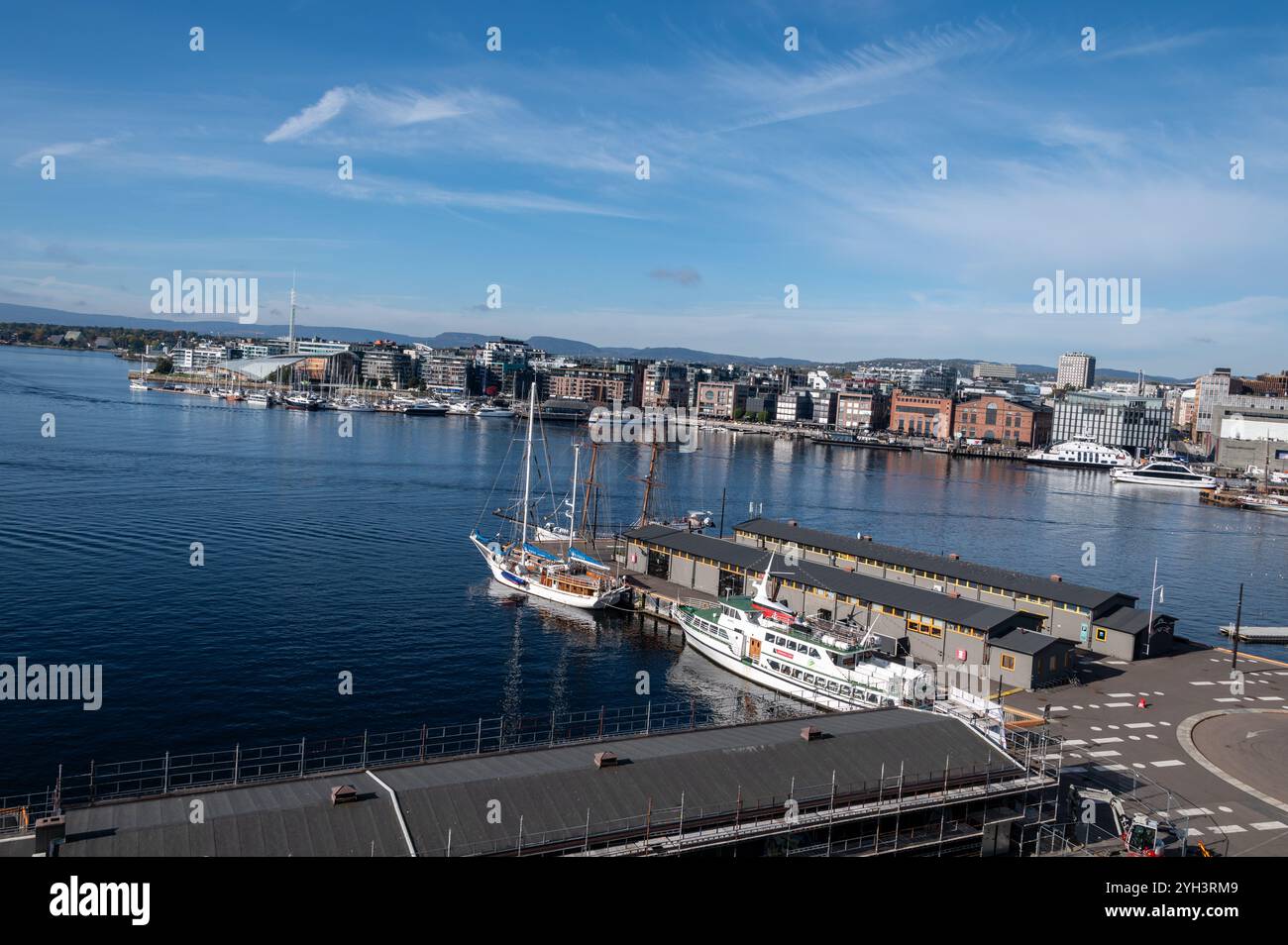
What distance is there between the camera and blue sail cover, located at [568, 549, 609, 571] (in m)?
32.7

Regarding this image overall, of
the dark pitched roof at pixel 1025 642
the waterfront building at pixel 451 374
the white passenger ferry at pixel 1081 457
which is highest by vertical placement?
the waterfront building at pixel 451 374

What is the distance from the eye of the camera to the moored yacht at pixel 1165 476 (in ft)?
281

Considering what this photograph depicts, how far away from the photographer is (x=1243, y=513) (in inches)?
2744

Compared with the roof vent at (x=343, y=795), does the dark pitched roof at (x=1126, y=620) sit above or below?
below

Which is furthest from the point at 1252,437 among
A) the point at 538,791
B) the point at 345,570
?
the point at 538,791

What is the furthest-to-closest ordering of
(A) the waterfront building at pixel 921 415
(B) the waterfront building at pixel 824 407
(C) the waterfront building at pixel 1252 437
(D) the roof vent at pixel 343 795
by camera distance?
1. (B) the waterfront building at pixel 824 407
2. (A) the waterfront building at pixel 921 415
3. (C) the waterfront building at pixel 1252 437
4. (D) the roof vent at pixel 343 795

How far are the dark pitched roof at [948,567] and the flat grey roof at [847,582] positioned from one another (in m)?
2.06

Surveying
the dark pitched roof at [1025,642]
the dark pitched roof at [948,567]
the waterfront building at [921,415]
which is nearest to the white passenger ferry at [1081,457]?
the waterfront building at [921,415]

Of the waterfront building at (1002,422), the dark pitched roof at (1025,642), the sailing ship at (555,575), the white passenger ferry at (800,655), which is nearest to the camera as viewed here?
the white passenger ferry at (800,655)

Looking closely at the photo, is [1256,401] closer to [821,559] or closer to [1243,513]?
[1243,513]

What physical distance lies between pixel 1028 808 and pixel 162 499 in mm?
39245

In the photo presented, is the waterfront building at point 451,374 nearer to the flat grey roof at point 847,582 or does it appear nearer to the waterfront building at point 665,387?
the waterfront building at point 665,387

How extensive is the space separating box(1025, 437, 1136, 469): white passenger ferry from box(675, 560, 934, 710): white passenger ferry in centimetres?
8742
